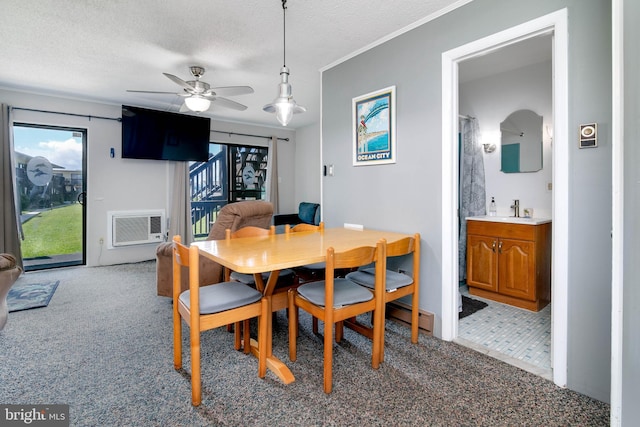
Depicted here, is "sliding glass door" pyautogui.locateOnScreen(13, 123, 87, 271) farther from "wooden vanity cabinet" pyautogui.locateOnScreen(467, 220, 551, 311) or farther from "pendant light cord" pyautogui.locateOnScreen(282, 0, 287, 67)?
"wooden vanity cabinet" pyautogui.locateOnScreen(467, 220, 551, 311)

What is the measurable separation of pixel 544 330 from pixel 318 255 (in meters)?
2.04

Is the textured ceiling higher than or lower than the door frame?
higher

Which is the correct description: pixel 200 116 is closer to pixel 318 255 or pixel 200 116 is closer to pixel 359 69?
pixel 359 69

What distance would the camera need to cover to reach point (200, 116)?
5.34 m

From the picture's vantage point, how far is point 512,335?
242 cm

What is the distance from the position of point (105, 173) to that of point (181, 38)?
2962 millimetres

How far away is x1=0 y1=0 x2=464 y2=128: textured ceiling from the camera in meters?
2.28

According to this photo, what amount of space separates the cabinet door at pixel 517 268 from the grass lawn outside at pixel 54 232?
5.60 metres

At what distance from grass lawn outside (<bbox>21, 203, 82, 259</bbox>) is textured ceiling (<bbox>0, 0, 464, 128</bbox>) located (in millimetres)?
1708

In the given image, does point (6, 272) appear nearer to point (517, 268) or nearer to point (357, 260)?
point (357, 260)

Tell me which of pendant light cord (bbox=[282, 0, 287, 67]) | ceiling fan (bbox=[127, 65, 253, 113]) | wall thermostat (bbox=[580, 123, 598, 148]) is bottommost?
wall thermostat (bbox=[580, 123, 598, 148])

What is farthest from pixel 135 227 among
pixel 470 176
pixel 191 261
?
pixel 470 176

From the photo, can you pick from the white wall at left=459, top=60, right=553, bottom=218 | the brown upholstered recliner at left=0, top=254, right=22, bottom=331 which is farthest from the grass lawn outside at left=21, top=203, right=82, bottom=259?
the white wall at left=459, top=60, right=553, bottom=218

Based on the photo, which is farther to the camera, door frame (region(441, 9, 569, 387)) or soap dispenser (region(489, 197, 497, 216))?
soap dispenser (region(489, 197, 497, 216))
